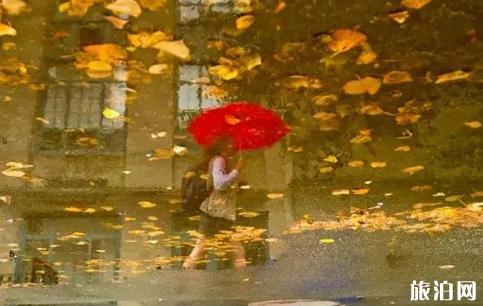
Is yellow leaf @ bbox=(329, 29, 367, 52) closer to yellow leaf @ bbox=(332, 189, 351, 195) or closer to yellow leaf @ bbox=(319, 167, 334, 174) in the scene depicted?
yellow leaf @ bbox=(319, 167, 334, 174)

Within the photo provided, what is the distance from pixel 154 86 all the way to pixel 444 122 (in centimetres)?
108

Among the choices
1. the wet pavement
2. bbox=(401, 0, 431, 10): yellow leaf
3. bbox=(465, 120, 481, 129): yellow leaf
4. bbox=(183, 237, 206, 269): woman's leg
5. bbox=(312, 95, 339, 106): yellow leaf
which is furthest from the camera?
bbox=(183, 237, 206, 269): woman's leg

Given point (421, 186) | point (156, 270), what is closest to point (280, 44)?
point (421, 186)

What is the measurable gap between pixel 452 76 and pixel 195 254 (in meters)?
1.54

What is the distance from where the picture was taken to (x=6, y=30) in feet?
6.82

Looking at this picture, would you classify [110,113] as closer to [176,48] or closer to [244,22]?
[176,48]

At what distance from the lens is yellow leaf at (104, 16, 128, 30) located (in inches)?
80.5

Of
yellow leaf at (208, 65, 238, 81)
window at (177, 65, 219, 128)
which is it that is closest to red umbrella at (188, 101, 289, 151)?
window at (177, 65, 219, 128)

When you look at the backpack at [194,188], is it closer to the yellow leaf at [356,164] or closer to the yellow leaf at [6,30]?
Result: the yellow leaf at [356,164]

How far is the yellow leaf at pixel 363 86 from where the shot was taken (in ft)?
7.37

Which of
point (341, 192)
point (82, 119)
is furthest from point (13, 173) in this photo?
point (341, 192)

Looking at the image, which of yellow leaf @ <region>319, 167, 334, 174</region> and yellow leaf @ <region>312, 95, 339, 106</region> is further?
yellow leaf @ <region>319, 167, 334, 174</region>

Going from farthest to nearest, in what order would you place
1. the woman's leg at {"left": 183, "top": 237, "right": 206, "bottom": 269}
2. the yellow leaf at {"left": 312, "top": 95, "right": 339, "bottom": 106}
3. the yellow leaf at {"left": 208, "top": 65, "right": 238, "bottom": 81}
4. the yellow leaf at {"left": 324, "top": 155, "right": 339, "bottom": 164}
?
the woman's leg at {"left": 183, "top": 237, "right": 206, "bottom": 269}, the yellow leaf at {"left": 324, "top": 155, "right": 339, "bottom": 164}, the yellow leaf at {"left": 312, "top": 95, "right": 339, "bottom": 106}, the yellow leaf at {"left": 208, "top": 65, "right": 238, "bottom": 81}

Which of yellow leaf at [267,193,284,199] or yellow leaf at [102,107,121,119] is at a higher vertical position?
yellow leaf at [102,107,121,119]
